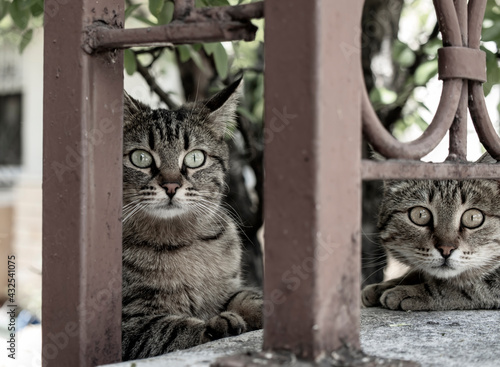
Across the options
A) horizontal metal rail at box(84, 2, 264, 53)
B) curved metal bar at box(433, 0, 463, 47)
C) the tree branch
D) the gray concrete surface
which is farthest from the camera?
the tree branch

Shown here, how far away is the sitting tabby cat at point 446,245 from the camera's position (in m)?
2.55

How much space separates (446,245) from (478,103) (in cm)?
89

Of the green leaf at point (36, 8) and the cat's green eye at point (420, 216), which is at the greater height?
the green leaf at point (36, 8)

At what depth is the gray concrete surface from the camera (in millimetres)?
1581

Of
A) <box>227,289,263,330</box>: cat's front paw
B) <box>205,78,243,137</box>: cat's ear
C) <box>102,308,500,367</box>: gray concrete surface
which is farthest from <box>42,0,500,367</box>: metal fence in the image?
<box>205,78,243,137</box>: cat's ear

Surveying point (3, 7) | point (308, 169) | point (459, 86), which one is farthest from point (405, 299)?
point (3, 7)

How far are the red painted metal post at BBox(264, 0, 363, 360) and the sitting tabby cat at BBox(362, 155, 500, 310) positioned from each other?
4.22ft

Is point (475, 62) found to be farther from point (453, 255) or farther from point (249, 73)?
point (249, 73)

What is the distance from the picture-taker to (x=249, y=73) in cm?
439

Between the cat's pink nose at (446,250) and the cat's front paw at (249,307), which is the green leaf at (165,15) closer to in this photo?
the cat's front paw at (249,307)

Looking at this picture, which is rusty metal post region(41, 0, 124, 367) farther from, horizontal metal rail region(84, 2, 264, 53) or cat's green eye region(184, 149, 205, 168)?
cat's green eye region(184, 149, 205, 168)

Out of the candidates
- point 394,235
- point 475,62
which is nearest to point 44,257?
point 475,62

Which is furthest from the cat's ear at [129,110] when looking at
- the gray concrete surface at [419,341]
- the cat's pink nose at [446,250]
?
the cat's pink nose at [446,250]

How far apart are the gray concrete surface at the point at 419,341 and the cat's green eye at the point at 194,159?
0.97 meters
